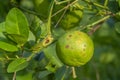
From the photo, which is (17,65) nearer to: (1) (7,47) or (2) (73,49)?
(1) (7,47)

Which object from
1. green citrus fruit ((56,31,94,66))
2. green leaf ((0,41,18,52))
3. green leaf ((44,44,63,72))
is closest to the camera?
green citrus fruit ((56,31,94,66))

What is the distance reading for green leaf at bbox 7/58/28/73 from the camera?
4.99ft

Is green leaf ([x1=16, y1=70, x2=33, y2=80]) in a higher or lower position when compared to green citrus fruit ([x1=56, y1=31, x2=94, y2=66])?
Answer: lower

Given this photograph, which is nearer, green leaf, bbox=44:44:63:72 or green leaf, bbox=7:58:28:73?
green leaf, bbox=7:58:28:73

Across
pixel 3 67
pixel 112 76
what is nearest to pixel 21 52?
pixel 3 67

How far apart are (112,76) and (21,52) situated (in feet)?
5.99

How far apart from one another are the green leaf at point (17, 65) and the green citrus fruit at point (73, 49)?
0.13 metres

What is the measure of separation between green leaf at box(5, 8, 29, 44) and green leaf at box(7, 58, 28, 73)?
0.24ft

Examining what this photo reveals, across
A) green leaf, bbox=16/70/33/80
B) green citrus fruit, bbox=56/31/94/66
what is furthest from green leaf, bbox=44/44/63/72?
green citrus fruit, bbox=56/31/94/66

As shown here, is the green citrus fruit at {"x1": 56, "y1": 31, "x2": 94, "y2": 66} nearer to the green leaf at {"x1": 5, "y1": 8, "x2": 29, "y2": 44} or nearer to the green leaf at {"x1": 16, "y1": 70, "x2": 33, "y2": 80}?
the green leaf at {"x1": 5, "y1": 8, "x2": 29, "y2": 44}

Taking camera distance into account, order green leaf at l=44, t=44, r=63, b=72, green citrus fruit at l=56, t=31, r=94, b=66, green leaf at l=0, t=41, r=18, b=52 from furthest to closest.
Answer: green leaf at l=44, t=44, r=63, b=72, green leaf at l=0, t=41, r=18, b=52, green citrus fruit at l=56, t=31, r=94, b=66

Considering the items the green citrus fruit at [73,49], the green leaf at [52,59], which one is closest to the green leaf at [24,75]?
the green leaf at [52,59]

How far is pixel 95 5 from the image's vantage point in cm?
175

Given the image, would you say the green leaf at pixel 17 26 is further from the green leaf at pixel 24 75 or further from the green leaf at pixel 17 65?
the green leaf at pixel 24 75
